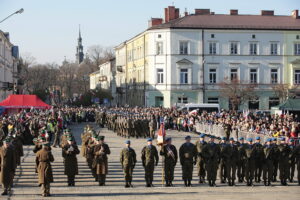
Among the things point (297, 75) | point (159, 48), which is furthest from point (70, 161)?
point (297, 75)

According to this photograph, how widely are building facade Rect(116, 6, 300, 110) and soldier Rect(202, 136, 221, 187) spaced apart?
157ft

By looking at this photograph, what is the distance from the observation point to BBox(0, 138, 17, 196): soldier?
18.1m

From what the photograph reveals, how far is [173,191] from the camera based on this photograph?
18.7 meters

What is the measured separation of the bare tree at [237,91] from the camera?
65625 millimetres

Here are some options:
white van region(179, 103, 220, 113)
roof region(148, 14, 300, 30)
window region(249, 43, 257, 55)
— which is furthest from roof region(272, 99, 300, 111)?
window region(249, 43, 257, 55)

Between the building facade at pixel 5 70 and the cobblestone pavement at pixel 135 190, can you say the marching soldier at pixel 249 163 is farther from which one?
the building facade at pixel 5 70

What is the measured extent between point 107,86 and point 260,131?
84245 mm

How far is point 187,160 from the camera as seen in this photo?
65.4 ft

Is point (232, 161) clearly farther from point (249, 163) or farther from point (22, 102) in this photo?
point (22, 102)

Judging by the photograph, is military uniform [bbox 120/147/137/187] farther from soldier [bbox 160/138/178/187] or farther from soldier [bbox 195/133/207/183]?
soldier [bbox 195/133/207/183]

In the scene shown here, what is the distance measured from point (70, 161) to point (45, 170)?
2156 mm

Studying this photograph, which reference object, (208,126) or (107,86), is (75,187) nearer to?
(208,126)

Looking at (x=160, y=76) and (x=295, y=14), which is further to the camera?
(x=295, y=14)

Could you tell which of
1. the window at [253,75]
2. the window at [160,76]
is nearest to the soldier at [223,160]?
the window at [160,76]
